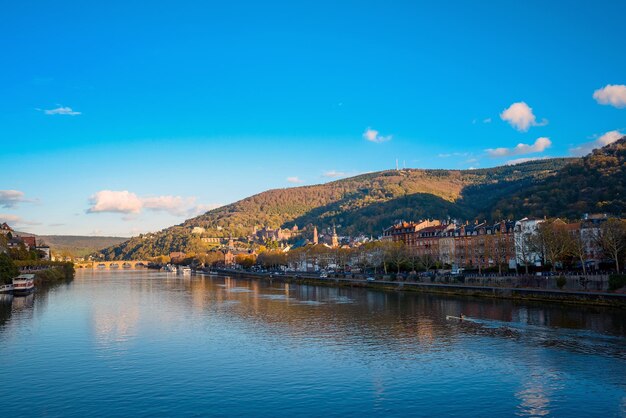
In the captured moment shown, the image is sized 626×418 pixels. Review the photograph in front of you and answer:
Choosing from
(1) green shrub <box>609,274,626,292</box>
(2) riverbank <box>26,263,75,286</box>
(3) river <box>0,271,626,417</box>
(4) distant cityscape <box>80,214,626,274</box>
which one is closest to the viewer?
(3) river <box>0,271,626,417</box>

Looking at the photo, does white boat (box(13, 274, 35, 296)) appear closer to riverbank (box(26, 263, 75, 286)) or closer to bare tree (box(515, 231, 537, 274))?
riverbank (box(26, 263, 75, 286))

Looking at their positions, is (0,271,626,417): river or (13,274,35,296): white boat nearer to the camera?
(0,271,626,417): river

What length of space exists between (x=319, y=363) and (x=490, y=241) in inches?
2757

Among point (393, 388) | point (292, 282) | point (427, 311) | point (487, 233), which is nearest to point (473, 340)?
point (393, 388)

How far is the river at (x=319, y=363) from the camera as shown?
900 inches

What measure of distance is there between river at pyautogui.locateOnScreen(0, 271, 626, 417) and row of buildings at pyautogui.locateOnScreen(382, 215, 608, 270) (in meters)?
26.2

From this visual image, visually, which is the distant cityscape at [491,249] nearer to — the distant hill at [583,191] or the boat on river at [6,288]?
the distant hill at [583,191]

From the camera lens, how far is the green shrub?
50.1 metres

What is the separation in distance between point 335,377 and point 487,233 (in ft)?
259

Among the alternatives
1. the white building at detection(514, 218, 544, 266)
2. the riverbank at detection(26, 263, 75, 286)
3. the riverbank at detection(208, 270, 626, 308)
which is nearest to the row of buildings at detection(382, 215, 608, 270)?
the white building at detection(514, 218, 544, 266)

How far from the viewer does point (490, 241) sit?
93.8 meters

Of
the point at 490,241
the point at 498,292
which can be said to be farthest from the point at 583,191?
the point at 498,292

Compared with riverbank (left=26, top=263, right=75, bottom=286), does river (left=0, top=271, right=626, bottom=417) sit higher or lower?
lower

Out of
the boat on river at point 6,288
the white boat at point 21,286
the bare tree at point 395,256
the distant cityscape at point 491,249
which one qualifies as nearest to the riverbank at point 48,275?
the white boat at point 21,286
